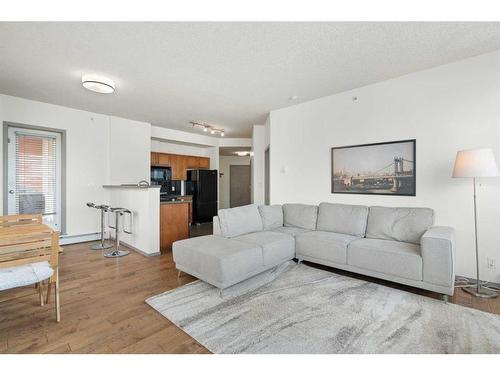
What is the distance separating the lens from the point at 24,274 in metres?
→ 1.71

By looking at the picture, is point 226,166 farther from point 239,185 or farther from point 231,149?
point 231,149

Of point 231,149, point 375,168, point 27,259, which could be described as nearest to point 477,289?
point 375,168

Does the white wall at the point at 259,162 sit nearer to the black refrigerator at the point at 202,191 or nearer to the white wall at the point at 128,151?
the black refrigerator at the point at 202,191

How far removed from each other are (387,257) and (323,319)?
3.41ft

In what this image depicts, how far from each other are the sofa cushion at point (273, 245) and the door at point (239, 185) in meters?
5.71

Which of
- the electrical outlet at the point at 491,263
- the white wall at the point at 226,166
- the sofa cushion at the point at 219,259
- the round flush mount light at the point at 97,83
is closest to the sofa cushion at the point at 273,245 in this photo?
the sofa cushion at the point at 219,259

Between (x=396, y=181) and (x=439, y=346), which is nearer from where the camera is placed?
(x=439, y=346)

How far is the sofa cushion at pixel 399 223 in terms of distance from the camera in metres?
2.68

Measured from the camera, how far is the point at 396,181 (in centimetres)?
315
